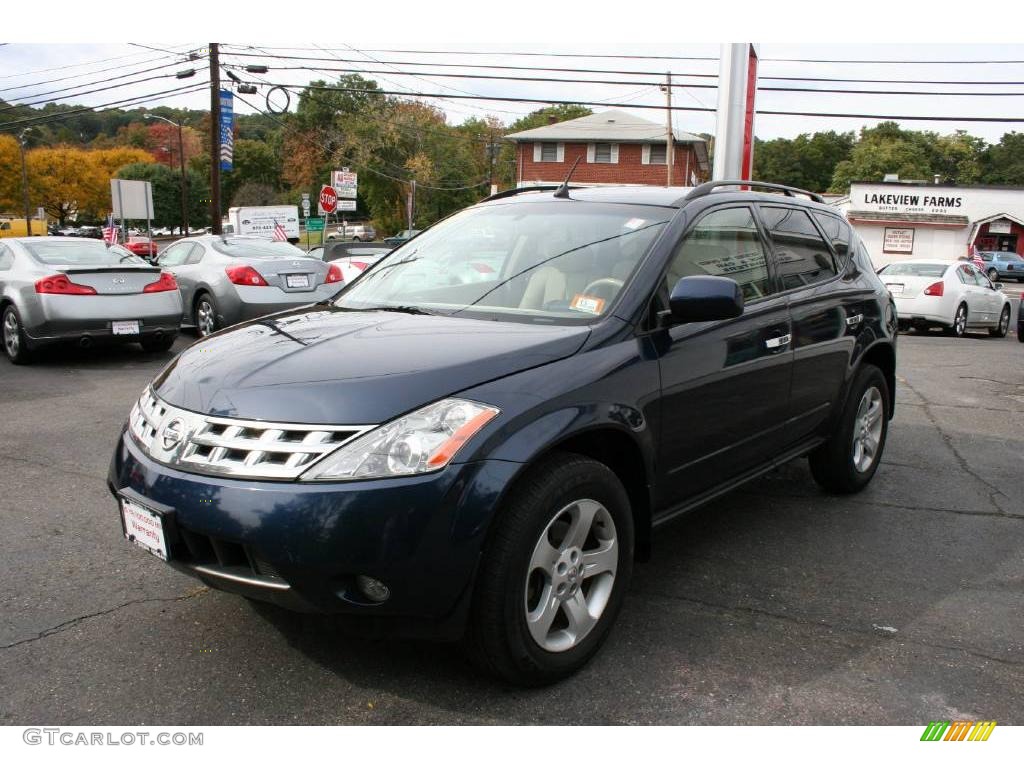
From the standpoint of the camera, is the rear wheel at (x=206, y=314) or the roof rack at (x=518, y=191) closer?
the roof rack at (x=518, y=191)

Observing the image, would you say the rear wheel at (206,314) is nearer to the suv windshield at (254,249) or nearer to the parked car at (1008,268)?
the suv windshield at (254,249)

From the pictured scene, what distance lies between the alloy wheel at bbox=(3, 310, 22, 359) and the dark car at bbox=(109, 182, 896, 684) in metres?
6.99

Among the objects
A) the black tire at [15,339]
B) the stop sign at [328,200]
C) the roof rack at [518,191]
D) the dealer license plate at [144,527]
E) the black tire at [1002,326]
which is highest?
the stop sign at [328,200]

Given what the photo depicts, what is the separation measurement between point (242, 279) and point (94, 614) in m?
8.19

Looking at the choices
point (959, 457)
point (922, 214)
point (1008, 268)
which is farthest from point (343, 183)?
point (922, 214)

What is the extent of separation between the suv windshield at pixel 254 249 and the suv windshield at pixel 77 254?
1.60 meters

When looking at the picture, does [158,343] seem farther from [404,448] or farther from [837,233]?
[404,448]

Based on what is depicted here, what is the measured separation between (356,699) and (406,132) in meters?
69.5

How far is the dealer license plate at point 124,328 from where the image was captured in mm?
9539

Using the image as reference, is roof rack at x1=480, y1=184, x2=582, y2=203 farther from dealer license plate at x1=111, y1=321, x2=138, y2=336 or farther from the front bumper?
dealer license plate at x1=111, y1=321, x2=138, y2=336

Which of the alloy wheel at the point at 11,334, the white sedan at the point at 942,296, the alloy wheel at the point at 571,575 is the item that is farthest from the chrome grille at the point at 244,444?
the white sedan at the point at 942,296

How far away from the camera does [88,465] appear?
219 inches

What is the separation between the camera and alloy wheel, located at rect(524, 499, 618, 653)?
280 centimetres

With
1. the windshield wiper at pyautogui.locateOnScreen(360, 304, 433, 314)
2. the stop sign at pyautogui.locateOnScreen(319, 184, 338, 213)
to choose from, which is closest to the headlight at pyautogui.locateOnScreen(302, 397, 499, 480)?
the windshield wiper at pyautogui.locateOnScreen(360, 304, 433, 314)
